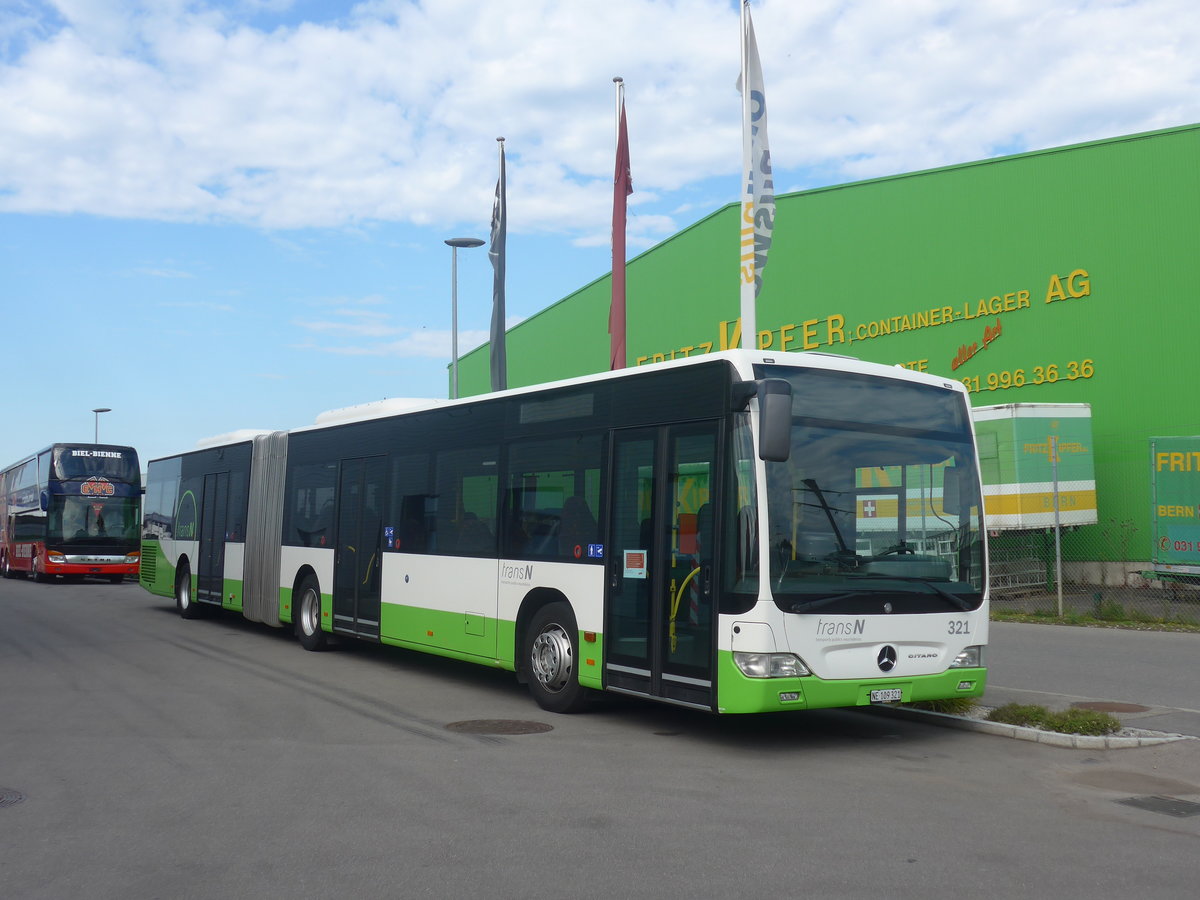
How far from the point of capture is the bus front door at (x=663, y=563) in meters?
8.80

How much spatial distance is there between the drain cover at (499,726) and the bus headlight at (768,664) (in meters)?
2.07

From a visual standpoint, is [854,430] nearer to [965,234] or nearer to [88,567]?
[965,234]

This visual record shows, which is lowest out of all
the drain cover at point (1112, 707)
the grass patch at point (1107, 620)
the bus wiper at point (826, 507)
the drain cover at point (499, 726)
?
Result: the drain cover at point (499, 726)

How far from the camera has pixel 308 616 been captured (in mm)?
16188

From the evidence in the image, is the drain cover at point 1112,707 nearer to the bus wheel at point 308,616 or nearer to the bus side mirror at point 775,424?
the bus side mirror at point 775,424

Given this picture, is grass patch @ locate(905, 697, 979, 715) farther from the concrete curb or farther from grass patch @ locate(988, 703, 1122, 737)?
grass patch @ locate(988, 703, 1122, 737)

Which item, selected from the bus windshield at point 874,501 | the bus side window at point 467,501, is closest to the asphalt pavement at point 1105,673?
the bus windshield at point 874,501

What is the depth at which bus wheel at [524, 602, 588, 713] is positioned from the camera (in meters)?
10.3

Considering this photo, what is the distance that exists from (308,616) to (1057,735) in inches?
409

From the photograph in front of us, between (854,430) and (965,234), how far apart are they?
66.7 feet

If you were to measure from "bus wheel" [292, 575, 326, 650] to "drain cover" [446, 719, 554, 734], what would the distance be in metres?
6.21

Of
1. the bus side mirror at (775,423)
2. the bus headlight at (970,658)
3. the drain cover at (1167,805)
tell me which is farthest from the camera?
the bus headlight at (970,658)

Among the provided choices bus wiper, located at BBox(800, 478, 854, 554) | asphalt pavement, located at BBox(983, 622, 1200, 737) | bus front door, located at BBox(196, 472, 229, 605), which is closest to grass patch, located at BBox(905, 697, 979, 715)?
asphalt pavement, located at BBox(983, 622, 1200, 737)

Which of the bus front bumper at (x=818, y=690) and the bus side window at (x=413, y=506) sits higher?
the bus side window at (x=413, y=506)
